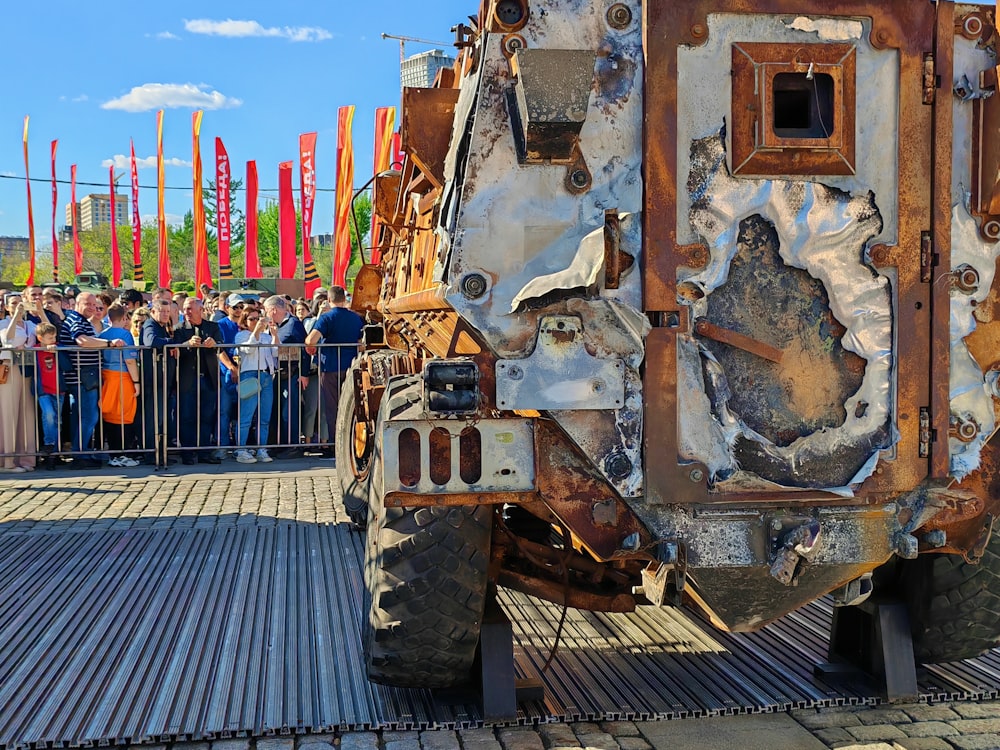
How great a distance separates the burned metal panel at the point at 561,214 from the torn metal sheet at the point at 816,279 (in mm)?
269

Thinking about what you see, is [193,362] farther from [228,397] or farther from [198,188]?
[198,188]

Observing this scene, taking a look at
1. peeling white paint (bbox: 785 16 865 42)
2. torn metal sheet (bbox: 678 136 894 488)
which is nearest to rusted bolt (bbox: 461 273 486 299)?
torn metal sheet (bbox: 678 136 894 488)

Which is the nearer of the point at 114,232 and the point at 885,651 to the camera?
the point at 885,651

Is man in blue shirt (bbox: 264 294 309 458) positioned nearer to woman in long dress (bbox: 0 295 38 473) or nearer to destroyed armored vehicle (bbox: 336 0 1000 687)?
woman in long dress (bbox: 0 295 38 473)

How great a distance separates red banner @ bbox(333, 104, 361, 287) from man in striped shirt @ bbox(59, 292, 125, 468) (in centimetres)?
913

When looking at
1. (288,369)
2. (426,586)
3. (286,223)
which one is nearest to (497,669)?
(426,586)

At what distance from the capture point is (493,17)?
3.91 m

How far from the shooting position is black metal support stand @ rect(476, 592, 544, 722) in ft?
15.1

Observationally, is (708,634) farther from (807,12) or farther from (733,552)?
(807,12)

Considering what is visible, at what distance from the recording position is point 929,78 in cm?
408

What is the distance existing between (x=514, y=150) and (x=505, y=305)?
60 cm

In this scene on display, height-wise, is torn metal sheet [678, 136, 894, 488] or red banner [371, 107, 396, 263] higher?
red banner [371, 107, 396, 263]

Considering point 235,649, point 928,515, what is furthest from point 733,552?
point 235,649

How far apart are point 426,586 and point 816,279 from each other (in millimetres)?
2035
